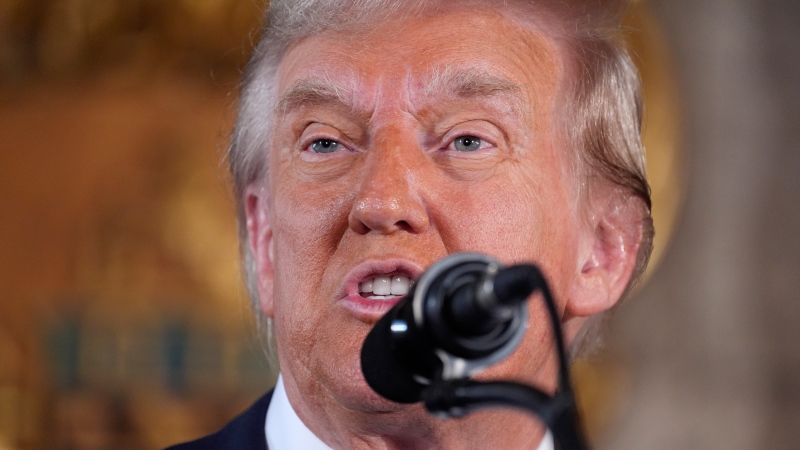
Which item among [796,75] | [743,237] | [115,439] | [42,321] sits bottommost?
[115,439]

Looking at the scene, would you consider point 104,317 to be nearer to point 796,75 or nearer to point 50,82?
point 50,82

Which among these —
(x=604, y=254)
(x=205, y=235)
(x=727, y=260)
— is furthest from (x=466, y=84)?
(x=727, y=260)

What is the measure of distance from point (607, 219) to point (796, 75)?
95.9 inches

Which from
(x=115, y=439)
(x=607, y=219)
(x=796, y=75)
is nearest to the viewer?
(x=607, y=219)

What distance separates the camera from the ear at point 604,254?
83.9 inches

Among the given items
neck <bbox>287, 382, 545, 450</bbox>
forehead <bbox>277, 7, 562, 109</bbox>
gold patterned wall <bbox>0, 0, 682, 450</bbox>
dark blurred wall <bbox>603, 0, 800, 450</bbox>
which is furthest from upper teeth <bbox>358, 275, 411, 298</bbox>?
dark blurred wall <bbox>603, 0, 800, 450</bbox>

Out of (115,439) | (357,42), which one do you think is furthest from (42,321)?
(357,42)

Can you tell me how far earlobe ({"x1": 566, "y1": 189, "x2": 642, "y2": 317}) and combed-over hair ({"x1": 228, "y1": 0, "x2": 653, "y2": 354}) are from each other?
3 cm

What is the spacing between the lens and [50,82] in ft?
12.6

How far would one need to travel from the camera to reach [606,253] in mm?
2219

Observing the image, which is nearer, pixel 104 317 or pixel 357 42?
pixel 357 42

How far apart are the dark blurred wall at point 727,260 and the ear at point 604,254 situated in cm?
198

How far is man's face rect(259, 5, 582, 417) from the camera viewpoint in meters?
1.78

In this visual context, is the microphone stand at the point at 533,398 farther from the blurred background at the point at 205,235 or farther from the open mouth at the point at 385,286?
the blurred background at the point at 205,235
